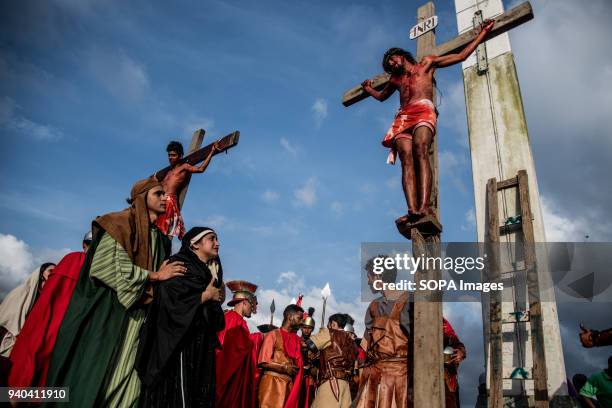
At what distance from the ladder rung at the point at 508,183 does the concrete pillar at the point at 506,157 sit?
0.24 m

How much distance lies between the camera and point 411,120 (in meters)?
3.37

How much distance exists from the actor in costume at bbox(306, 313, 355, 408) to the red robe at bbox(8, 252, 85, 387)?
4207 mm

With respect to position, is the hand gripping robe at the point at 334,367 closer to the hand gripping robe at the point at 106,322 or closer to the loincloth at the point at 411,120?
the loincloth at the point at 411,120

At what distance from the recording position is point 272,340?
6.47 metres

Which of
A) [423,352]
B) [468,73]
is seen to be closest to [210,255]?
[423,352]

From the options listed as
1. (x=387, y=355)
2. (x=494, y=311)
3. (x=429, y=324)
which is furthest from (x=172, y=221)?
(x=494, y=311)

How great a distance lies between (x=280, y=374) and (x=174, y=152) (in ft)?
13.4

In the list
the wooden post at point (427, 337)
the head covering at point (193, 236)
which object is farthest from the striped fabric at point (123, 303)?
the wooden post at point (427, 337)

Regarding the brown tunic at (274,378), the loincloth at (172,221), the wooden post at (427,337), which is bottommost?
the brown tunic at (274,378)

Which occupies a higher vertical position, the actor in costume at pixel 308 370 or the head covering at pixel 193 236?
the head covering at pixel 193 236

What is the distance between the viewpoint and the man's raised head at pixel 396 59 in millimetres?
3783

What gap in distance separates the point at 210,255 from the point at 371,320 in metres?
1.82

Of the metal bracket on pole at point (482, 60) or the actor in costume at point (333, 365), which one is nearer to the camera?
the actor in costume at point (333, 365)

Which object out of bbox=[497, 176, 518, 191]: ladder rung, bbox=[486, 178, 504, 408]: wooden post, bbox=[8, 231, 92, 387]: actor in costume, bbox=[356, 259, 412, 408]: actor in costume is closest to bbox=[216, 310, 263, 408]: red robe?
bbox=[356, 259, 412, 408]: actor in costume
